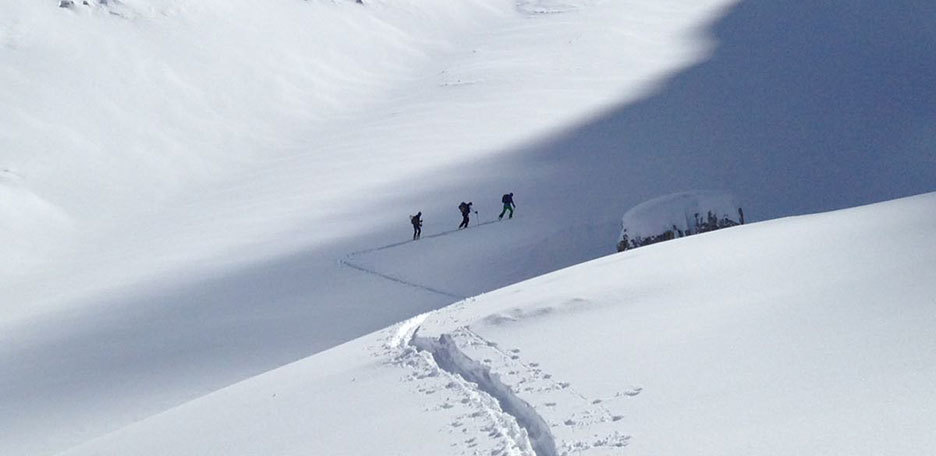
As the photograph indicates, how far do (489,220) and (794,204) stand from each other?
38.6 ft

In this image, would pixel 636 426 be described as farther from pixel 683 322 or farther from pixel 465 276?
pixel 465 276

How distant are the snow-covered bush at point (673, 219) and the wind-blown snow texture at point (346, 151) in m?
2.60

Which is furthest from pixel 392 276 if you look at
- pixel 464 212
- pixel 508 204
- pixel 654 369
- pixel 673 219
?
pixel 654 369

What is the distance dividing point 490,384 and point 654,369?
1774mm

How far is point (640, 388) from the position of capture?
30.9 feet

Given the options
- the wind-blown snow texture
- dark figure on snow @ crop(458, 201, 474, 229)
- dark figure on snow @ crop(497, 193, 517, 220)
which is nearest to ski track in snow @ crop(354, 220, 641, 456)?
the wind-blown snow texture

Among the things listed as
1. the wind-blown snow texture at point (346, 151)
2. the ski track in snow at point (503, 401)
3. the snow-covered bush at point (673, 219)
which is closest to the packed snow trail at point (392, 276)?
the wind-blown snow texture at point (346, 151)

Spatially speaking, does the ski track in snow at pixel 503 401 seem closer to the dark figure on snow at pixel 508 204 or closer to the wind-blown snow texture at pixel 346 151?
the wind-blown snow texture at pixel 346 151

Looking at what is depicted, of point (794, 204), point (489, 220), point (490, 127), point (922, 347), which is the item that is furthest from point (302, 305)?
point (490, 127)

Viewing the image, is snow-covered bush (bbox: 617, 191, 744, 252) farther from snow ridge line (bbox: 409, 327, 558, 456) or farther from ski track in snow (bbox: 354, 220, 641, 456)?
ski track in snow (bbox: 354, 220, 641, 456)

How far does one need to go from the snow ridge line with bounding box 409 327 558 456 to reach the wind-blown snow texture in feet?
18.8

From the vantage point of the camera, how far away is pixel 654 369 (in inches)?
389

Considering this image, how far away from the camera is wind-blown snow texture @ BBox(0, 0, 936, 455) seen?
73.0ft

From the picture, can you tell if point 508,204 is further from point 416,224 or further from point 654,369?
point 654,369
